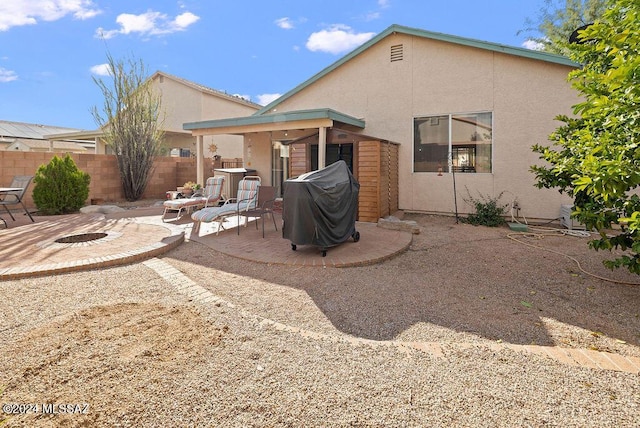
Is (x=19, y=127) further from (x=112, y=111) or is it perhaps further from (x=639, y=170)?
(x=639, y=170)

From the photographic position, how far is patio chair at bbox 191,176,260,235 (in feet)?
23.6

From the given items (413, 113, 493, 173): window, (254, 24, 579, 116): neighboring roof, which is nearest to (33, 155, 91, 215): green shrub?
(254, 24, 579, 116): neighboring roof

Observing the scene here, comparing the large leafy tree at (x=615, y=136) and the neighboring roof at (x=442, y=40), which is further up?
the neighboring roof at (x=442, y=40)

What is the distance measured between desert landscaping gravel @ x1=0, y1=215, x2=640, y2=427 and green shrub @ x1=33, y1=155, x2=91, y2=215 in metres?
6.73

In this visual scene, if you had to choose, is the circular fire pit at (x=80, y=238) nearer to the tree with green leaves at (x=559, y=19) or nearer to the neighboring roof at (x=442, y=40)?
the neighboring roof at (x=442, y=40)

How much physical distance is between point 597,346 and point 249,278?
3794mm

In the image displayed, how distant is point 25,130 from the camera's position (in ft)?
94.5

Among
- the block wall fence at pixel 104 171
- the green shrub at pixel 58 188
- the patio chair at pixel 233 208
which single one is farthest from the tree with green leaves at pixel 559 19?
the green shrub at pixel 58 188

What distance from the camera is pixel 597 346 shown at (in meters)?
2.84

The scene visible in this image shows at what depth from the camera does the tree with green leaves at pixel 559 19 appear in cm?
1712

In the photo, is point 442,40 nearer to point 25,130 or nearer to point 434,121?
point 434,121

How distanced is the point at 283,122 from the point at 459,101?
4.94 m

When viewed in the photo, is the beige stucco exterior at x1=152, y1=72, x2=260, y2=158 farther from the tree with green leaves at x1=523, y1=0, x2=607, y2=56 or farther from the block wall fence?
the tree with green leaves at x1=523, y1=0, x2=607, y2=56

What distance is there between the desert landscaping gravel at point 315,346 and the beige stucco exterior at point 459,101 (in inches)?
179
